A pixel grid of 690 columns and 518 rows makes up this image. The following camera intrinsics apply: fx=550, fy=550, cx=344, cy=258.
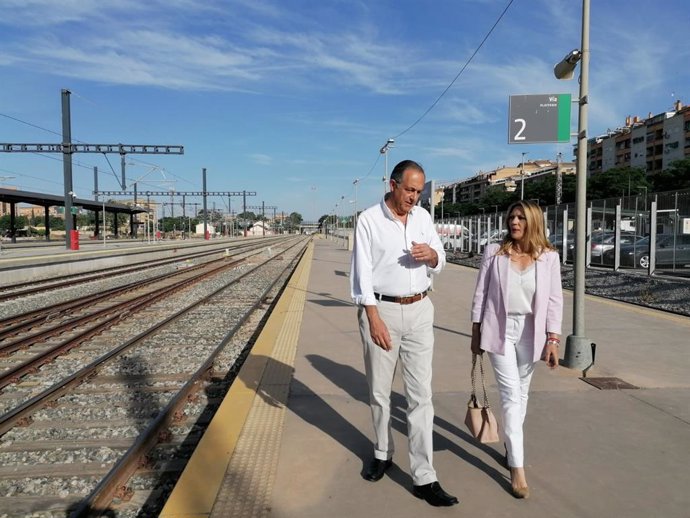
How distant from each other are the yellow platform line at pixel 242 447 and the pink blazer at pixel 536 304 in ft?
5.22

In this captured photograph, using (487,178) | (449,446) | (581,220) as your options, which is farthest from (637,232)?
(487,178)

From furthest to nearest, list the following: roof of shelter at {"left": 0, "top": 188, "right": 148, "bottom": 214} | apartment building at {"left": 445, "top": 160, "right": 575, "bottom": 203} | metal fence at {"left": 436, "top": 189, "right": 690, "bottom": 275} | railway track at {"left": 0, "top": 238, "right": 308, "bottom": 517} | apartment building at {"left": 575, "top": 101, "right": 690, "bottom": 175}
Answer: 1. apartment building at {"left": 445, "top": 160, "right": 575, "bottom": 203}
2. apartment building at {"left": 575, "top": 101, "right": 690, "bottom": 175}
3. roof of shelter at {"left": 0, "top": 188, "right": 148, "bottom": 214}
4. metal fence at {"left": 436, "top": 189, "right": 690, "bottom": 275}
5. railway track at {"left": 0, "top": 238, "right": 308, "bottom": 517}

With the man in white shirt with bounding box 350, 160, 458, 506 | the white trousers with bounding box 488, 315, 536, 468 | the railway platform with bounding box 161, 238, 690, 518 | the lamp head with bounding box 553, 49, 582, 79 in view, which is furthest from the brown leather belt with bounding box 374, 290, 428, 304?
the lamp head with bounding box 553, 49, 582, 79

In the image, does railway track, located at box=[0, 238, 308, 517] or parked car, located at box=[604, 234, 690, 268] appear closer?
railway track, located at box=[0, 238, 308, 517]

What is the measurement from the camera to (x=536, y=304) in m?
3.25

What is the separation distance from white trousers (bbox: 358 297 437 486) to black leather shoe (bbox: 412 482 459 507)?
0.04m

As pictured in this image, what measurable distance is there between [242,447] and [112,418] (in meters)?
1.87

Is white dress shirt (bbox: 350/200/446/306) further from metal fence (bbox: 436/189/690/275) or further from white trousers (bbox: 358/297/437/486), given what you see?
metal fence (bbox: 436/189/690/275)

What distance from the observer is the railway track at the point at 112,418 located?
357 centimetres

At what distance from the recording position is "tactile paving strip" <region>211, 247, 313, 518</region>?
2982mm

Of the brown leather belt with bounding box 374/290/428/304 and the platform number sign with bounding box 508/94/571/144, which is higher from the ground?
the platform number sign with bounding box 508/94/571/144

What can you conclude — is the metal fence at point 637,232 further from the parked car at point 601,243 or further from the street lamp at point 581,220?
the street lamp at point 581,220

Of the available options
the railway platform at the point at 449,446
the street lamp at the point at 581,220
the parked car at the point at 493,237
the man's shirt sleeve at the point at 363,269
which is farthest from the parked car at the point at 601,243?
the man's shirt sleeve at the point at 363,269

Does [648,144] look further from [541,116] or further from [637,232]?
Answer: [541,116]
